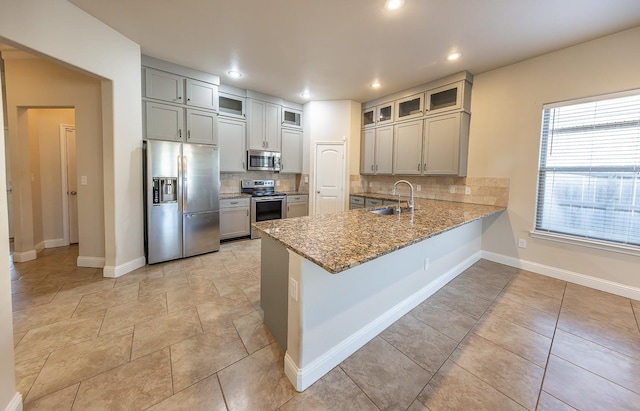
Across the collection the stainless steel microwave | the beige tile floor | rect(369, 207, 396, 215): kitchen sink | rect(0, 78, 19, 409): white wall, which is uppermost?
the stainless steel microwave

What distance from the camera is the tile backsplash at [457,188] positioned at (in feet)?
11.8

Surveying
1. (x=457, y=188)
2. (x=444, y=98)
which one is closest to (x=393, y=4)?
(x=444, y=98)

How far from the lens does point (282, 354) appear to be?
181 centimetres

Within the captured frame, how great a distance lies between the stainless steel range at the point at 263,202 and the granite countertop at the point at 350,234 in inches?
101

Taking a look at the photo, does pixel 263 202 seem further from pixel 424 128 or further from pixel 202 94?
pixel 424 128

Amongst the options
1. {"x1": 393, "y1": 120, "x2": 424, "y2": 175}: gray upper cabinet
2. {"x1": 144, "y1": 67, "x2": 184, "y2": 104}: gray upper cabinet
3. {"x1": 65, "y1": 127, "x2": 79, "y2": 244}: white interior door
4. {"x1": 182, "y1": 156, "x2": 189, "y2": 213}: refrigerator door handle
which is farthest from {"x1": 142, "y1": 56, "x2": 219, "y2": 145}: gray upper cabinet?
{"x1": 393, "y1": 120, "x2": 424, "y2": 175}: gray upper cabinet

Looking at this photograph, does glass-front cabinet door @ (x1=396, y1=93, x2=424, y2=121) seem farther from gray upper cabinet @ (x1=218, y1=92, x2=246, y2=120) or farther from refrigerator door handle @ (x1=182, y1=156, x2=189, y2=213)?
refrigerator door handle @ (x1=182, y1=156, x2=189, y2=213)

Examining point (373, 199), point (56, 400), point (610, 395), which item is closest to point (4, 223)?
point (56, 400)

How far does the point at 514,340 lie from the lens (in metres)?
2.00

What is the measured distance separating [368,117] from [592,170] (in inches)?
137

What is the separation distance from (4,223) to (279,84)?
3.88 meters

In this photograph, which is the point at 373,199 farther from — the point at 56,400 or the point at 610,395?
the point at 56,400

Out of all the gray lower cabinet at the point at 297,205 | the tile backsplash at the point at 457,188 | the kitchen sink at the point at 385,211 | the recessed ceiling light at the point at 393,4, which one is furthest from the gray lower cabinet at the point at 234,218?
the recessed ceiling light at the point at 393,4

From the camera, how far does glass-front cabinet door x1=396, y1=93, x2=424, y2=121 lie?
13.8 ft
